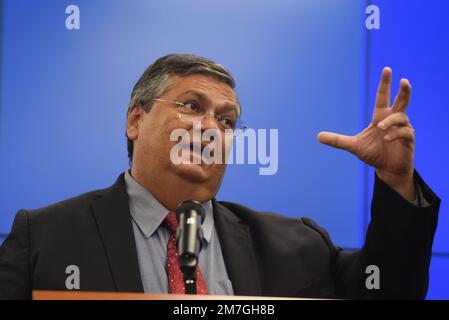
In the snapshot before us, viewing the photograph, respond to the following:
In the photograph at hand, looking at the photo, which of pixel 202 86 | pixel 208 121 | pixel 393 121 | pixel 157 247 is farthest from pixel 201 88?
pixel 393 121

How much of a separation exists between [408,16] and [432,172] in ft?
1.97

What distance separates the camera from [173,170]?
2111mm

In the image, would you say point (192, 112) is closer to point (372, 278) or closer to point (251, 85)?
point (251, 85)

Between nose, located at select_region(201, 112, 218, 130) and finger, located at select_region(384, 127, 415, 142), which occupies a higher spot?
nose, located at select_region(201, 112, 218, 130)

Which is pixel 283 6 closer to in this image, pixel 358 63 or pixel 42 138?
pixel 358 63

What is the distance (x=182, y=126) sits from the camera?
2.11 meters

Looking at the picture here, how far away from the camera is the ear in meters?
2.24

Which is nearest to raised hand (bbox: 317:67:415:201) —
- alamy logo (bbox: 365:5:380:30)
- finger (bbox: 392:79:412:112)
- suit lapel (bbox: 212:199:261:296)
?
finger (bbox: 392:79:412:112)

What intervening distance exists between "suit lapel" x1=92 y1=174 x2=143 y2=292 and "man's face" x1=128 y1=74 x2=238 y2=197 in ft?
0.49

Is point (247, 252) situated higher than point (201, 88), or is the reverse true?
point (201, 88)

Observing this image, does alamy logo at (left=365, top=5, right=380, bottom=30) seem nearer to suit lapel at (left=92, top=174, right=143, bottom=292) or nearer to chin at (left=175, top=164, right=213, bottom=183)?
chin at (left=175, top=164, right=213, bottom=183)

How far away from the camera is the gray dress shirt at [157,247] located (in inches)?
76.9

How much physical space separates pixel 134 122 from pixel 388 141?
0.89 metres
